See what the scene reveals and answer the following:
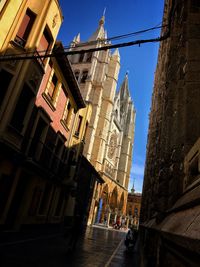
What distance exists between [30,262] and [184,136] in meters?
5.60

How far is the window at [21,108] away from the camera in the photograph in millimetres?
10516

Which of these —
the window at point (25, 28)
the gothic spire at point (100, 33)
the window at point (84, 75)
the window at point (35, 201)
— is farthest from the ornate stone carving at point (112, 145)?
the window at point (25, 28)

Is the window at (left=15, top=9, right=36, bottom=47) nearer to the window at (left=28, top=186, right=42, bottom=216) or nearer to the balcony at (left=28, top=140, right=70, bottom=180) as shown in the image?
the balcony at (left=28, top=140, right=70, bottom=180)

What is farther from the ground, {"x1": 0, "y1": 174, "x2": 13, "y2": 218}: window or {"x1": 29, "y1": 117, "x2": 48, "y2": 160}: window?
{"x1": 29, "y1": 117, "x2": 48, "y2": 160}: window

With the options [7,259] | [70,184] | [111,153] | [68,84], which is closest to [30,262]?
[7,259]

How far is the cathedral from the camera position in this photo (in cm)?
4150

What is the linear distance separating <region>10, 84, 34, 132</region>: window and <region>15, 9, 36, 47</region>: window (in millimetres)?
2270

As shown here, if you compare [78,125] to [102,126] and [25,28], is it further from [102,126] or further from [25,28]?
[102,126]

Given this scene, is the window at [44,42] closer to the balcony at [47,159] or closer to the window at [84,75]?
the balcony at [47,159]

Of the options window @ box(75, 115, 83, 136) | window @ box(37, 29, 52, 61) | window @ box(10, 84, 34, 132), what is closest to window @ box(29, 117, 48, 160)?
window @ box(10, 84, 34, 132)

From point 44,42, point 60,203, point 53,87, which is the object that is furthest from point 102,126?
point 44,42

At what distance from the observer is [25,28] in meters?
11.1

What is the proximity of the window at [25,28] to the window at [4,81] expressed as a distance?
1.94 m

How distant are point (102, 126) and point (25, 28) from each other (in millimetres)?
35349
